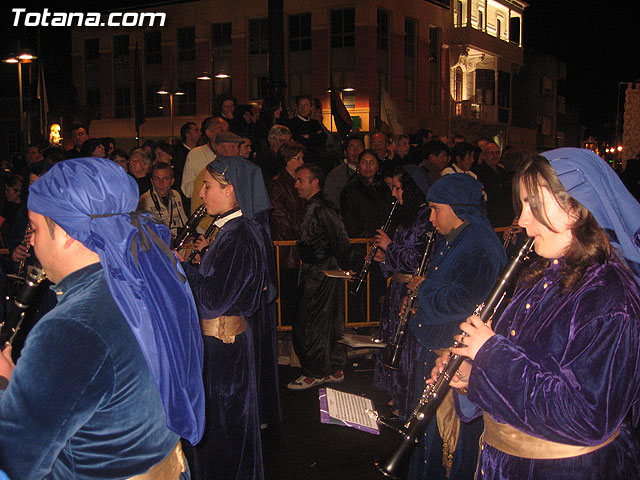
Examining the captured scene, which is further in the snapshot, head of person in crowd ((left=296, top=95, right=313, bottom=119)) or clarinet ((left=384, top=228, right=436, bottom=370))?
head of person in crowd ((left=296, top=95, right=313, bottom=119))

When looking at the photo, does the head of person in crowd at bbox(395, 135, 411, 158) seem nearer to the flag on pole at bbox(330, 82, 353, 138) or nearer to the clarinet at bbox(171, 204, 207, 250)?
the flag on pole at bbox(330, 82, 353, 138)

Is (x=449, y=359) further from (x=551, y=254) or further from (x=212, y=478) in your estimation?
(x=212, y=478)

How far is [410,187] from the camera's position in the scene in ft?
19.7

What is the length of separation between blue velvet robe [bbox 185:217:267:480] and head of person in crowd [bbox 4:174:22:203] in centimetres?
446

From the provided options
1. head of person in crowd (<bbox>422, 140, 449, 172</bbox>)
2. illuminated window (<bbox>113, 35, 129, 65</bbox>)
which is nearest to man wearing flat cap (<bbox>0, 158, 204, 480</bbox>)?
head of person in crowd (<bbox>422, 140, 449, 172</bbox>)

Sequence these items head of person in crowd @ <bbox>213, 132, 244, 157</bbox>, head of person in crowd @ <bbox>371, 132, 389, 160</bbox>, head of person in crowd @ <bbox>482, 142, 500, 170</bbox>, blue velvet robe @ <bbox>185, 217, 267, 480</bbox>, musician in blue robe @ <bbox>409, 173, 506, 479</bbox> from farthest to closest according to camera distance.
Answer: head of person in crowd @ <bbox>482, 142, 500, 170</bbox>
head of person in crowd @ <bbox>371, 132, 389, 160</bbox>
head of person in crowd @ <bbox>213, 132, 244, 157</bbox>
blue velvet robe @ <bbox>185, 217, 267, 480</bbox>
musician in blue robe @ <bbox>409, 173, 506, 479</bbox>

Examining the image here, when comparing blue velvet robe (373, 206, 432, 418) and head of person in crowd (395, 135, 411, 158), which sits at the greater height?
head of person in crowd (395, 135, 411, 158)

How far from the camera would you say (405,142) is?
10406 millimetres

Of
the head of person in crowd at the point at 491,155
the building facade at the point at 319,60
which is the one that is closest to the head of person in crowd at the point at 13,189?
the head of person in crowd at the point at 491,155

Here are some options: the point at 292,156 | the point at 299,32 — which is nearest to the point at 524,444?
the point at 292,156

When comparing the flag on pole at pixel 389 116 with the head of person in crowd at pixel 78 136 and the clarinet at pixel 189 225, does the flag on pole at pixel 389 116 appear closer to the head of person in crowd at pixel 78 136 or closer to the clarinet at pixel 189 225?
the head of person in crowd at pixel 78 136

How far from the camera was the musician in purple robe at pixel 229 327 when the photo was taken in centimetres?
375

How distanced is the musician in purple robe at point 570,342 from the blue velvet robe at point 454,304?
127 cm

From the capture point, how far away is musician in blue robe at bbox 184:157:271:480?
12.3 feet
